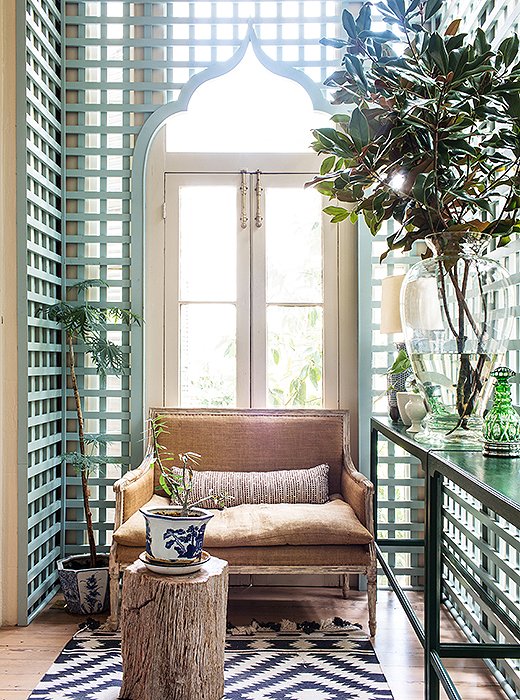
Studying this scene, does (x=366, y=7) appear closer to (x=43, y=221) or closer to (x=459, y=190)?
(x=459, y=190)

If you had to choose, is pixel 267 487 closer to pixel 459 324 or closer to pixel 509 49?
pixel 459 324

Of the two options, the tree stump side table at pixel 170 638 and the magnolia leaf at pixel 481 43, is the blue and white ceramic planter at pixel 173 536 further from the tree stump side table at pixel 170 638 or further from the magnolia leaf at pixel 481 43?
the magnolia leaf at pixel 481 43

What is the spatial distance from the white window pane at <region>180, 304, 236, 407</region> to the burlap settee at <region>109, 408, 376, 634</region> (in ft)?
0.48

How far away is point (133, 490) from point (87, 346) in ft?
2.87

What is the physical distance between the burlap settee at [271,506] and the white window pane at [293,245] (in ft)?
2.13

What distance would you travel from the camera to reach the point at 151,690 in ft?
8.80

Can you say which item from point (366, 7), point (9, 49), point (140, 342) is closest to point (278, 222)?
point (140, 342)

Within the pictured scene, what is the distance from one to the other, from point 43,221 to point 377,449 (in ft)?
6.67

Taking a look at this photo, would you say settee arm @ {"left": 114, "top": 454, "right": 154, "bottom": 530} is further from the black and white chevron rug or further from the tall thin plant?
the black and white chevron rug

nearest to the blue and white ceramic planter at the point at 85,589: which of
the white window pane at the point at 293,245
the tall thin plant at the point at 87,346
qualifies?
the tall thin plant at the point at 87,346

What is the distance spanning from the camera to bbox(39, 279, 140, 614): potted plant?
3.65 metres

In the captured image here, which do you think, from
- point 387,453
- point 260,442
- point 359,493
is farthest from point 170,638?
point 387,453

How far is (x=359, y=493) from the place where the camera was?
3.55 m

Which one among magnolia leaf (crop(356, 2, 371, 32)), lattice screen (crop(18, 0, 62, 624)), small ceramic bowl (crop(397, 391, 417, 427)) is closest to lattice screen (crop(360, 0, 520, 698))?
small ceramic bowl (crop(397, 391, 417, 427))
